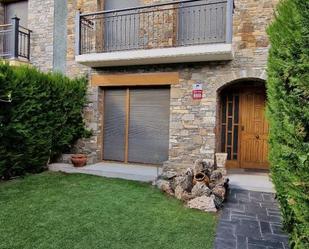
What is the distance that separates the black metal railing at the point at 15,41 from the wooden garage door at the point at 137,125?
328 centimetres

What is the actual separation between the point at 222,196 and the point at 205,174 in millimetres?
849

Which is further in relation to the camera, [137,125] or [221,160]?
[137,125]

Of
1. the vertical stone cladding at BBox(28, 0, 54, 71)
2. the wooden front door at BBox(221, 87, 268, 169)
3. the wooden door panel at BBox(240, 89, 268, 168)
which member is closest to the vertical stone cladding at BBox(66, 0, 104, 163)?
the vertical stone cladding at BBox(28, 0, 54, 71)

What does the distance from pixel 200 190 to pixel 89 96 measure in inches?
192

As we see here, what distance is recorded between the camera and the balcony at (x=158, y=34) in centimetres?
657

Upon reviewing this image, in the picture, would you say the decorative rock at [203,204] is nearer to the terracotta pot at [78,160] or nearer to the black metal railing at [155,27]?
the terracotta pot at [78,160]

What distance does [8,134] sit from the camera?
234 inches

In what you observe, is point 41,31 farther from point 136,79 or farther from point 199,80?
point 199,80

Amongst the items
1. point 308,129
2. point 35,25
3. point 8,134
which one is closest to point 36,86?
point 8,134

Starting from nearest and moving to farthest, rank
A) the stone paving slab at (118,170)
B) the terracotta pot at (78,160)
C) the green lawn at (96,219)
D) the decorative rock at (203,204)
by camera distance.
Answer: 1. the green lawn at (96,219)
2. the decorative rock at (203,204)
3. the stone paving slab at (118,170)
4. the terracotta pot at (78,160)

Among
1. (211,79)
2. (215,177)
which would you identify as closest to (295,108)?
(215,177)

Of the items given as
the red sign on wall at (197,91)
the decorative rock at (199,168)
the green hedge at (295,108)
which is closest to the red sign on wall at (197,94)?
the red sign on wall at (197,91)

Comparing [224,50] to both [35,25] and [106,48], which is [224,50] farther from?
[35,25]

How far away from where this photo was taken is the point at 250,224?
402cm
